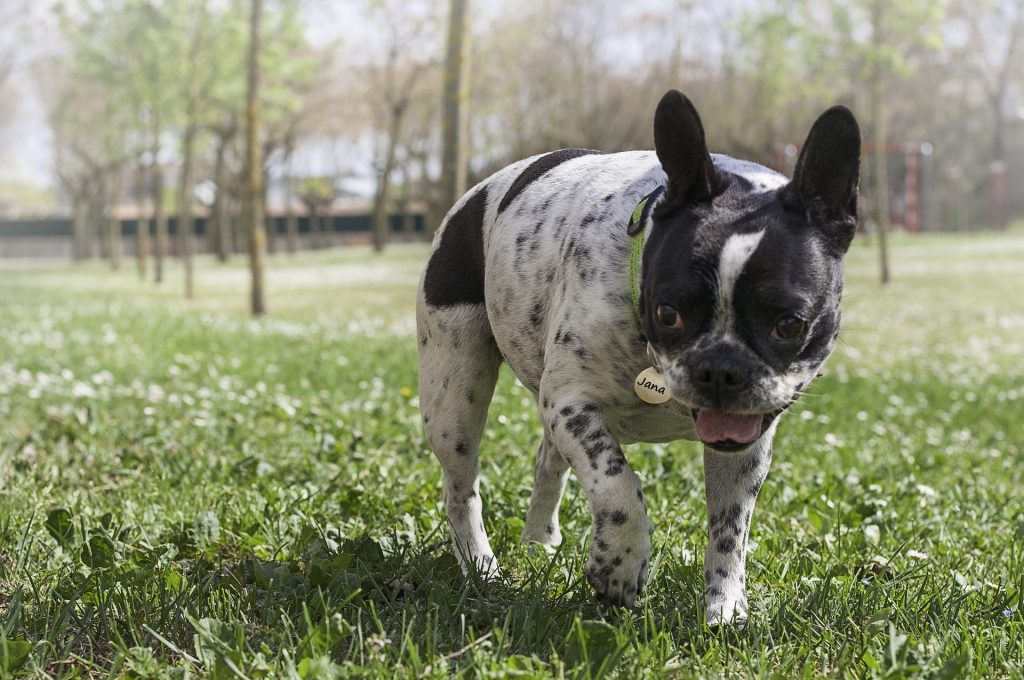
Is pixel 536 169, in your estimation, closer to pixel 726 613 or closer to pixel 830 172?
pixel 830 172

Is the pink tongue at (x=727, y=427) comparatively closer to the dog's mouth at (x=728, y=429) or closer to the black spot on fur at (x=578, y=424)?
the dog's mouth at (x=728, y=429)

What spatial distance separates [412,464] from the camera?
540 cm

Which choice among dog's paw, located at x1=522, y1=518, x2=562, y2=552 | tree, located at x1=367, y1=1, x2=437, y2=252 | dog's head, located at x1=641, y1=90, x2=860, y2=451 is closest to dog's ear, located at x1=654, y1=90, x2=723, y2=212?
dog's head, located at x1=641, y1=90, x2=860, y2=451

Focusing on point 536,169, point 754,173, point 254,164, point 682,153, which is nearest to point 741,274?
point 682,153

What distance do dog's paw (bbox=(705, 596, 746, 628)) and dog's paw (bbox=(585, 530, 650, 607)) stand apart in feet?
0.69

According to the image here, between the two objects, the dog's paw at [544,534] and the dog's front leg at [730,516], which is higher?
the dog's front leg at [730,516]

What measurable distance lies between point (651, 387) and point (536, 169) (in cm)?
114

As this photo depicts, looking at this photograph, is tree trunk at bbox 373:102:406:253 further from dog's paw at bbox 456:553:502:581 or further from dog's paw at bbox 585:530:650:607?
dog's paw at bbox 585:530:650:607

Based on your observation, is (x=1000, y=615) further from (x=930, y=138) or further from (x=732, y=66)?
(x=930, y=138)

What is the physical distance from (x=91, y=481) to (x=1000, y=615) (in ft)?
12.4

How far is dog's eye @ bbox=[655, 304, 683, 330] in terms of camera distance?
9.39ft

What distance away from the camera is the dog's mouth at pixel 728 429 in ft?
9.61

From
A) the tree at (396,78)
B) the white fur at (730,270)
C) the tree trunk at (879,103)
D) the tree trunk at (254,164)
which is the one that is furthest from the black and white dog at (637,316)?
the tree at (396,78)

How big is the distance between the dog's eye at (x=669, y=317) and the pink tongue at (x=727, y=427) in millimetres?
247
